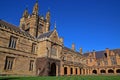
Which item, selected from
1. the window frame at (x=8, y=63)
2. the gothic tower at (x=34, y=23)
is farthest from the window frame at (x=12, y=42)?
the gothic tower at (x=34, y=23)

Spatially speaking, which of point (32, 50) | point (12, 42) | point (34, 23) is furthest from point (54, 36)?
point (12, 42)

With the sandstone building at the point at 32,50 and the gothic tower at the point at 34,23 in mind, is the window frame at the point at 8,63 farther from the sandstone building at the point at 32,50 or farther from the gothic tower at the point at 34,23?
the gothic tower at the point at 34,23

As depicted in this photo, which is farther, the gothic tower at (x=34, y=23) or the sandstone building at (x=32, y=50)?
the gothic tower at (x=34, y=23)

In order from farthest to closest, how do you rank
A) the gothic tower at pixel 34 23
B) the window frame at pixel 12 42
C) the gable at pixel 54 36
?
the gothic tower at pixel 34 23 → the gable at pixel 54 36 → the window frame at pixel 12 42

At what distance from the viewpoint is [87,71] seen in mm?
53875

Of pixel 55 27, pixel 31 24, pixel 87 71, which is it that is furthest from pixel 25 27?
pixel 87 71

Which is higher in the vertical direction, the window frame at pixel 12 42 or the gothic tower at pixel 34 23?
the gothic tower at pixel 34 23

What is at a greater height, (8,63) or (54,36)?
(54,36)

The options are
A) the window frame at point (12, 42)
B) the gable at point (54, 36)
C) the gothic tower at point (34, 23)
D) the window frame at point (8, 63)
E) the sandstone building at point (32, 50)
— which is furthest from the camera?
the gothic tower at point (34, 23)

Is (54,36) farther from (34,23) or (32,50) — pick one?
(34,23)

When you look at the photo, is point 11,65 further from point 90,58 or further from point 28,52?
point 90,58

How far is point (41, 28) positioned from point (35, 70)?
14.8 m

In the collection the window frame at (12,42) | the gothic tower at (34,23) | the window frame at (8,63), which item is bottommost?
the window frame at (8,63)

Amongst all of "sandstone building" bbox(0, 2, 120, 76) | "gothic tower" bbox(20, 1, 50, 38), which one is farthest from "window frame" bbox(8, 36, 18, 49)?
"gothic tower" bbox(20, 1, 50, 38)
